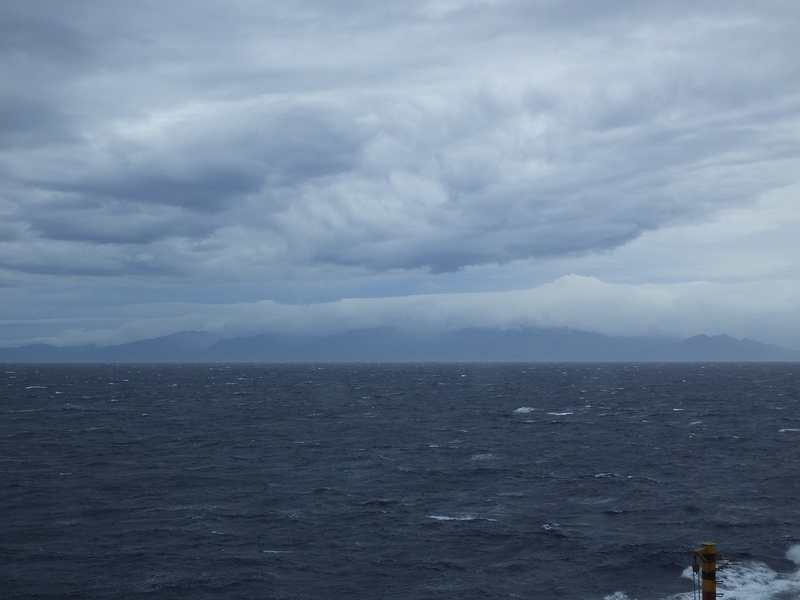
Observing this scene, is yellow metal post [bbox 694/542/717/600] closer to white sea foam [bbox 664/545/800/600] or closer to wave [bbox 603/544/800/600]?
wave [bbox 603/544/800/600]

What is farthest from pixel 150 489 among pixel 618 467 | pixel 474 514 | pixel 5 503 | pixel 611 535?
pixel 618 467

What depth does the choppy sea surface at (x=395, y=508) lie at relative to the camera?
35.6m

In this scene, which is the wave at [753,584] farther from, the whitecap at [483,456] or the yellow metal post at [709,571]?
the whitecap at [483,456]

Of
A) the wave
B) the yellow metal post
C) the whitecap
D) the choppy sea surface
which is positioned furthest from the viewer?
the whitecap

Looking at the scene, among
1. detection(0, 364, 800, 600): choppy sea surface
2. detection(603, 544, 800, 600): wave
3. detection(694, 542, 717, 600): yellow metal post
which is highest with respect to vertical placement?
detection(694, 542, 717, 600): yellow metal post

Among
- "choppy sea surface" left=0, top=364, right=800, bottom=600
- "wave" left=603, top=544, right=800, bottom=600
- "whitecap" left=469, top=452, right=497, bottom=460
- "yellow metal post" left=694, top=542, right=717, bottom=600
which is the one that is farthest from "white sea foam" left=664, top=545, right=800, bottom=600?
"whitecap" left=469, top=452, right=497, bottom=460

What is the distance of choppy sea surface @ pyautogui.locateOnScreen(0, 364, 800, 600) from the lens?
35553mm

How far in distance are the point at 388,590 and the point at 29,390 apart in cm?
16384

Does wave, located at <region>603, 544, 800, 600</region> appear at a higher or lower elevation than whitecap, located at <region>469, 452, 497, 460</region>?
lower

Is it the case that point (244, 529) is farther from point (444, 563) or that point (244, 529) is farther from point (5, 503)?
point (5, 503)

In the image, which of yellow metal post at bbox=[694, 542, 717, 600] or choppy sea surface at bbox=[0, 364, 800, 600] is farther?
choppy sea surface at bbox=[0, 364, 800, 600]

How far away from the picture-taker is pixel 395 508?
161 feet

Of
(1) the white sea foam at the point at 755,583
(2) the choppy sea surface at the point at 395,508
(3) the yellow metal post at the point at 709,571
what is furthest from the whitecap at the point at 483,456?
(3) the yellow metal post at the point at 709,571

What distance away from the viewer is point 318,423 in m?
98.8
